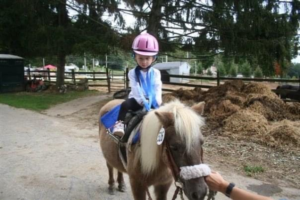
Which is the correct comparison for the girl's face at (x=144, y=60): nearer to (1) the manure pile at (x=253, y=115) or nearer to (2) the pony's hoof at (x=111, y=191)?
(2) the pony's hoof at (x=111, y=191)

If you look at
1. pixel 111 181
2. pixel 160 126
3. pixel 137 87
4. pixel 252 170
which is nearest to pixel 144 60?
pixel 137 87

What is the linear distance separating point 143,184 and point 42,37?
42.2ft

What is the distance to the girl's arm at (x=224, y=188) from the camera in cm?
178

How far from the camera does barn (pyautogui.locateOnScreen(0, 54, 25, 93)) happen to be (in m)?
18.2

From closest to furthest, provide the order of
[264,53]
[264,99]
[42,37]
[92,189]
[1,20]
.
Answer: [92,189], [264,99], [264,53], [42,37], [1,20]

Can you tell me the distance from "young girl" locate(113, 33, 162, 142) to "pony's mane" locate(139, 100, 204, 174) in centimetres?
52

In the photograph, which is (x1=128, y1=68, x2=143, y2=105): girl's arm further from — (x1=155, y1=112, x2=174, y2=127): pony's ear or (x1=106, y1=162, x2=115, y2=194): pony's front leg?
(x1=106, y1=162, x2=115, y2=194): pony's front leg

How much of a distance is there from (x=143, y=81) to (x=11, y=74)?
18.2m

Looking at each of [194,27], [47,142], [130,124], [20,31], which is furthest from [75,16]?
[130,124]

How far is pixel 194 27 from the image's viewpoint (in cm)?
1096

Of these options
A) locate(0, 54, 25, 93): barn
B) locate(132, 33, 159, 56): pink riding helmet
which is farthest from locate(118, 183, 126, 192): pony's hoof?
locate(0, 54, 25, 93): barn

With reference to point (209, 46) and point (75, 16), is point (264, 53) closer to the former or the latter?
point (209, 46)

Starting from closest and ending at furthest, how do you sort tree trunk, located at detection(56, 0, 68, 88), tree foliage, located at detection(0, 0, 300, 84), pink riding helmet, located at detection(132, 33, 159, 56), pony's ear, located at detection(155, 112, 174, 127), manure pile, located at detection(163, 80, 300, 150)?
pony's ear, located at detection(155, 112, 174, 127) → pink riding helmet, located at detection(132, 33, 159, 56) → manure pile, located at detection(163, 80, 300, 150) → tree foliage, located at detection(0, 0, 300, 84) → tree trunk, located at detection(56, 0, 68, 88)

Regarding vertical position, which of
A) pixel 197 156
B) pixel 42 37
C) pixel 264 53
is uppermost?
pixel 42 37
